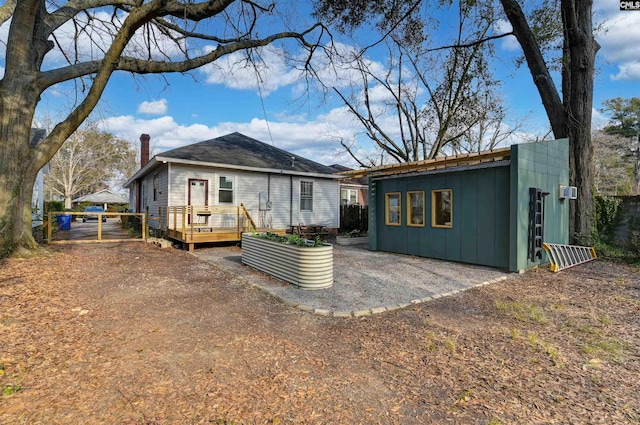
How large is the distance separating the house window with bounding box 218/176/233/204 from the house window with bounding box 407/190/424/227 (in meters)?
6.65

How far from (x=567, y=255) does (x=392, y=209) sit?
4718 mm

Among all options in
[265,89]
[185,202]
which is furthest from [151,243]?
[265,89]

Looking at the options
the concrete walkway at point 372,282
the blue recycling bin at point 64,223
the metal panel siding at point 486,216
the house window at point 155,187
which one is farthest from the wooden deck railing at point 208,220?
the metal panel siding at point 486,216

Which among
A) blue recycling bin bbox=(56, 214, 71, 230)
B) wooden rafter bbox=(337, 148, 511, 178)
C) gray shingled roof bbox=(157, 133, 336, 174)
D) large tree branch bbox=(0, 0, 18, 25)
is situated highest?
large tree branch bbox=(0, 0, 18, 25)

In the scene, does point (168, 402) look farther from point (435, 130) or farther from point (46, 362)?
point (435, 130)

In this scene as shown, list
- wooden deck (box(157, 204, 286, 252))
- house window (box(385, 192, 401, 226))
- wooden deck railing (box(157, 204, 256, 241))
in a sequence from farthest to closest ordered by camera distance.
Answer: wooden deck railing (box(157, 204, 256, 241)) → house window (box(385, 192, 401, 226)) → wooden deck (box(157, 204, 286, 252))

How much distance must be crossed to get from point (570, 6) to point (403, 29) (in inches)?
236

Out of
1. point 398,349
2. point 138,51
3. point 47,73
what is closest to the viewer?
point 398,349

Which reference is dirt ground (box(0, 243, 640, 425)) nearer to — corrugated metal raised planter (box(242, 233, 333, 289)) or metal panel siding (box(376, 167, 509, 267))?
corrugated metal raised planter (box(242, 233, 333, 289))

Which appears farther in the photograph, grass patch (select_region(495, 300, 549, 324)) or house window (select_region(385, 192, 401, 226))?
house window (select_region(385, 192, 401, 226))

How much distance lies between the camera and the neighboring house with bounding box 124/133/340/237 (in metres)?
11.2

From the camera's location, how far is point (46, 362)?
274cm

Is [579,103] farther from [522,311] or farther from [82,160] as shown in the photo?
[82,160]

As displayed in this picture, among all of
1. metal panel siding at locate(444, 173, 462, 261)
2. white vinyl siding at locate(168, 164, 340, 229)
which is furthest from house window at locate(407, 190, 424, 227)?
white vinyl siding at locate(168, 164, 340, 229)
